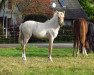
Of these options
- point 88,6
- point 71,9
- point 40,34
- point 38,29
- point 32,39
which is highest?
point 38,29

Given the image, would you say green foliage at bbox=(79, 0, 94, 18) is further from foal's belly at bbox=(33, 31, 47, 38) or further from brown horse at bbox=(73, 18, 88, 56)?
foal's belly at bbox=(33, 31, 47, 38)

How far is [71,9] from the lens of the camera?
69188 mm

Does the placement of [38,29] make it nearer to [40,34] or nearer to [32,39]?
[40,34]

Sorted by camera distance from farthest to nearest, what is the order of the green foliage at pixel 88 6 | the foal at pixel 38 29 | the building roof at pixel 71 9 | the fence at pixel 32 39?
the green foliage at pixel 88 6 → the building roof at pixel 71 9 → the fence at pixel 32 39 → the foal at pixel 38 29

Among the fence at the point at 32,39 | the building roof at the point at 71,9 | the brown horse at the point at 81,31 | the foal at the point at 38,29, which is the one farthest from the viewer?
the building roof at the point at 71,9

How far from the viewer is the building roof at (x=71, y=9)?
217 feet

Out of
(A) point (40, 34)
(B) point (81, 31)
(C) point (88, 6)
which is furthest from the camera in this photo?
(C) point (88, 6)

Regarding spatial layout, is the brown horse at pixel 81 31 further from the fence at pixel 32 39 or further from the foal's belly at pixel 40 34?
the fence at pixel 32 39

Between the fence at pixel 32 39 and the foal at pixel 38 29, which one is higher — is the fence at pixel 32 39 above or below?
below

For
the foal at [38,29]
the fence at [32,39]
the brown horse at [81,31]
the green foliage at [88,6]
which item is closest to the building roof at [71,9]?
the green foliage at [88,6]

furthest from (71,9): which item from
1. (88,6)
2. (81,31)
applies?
(81,31)

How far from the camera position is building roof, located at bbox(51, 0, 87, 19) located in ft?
217

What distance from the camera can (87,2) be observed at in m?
80.8

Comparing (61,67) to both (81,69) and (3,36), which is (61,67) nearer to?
(81,69)
